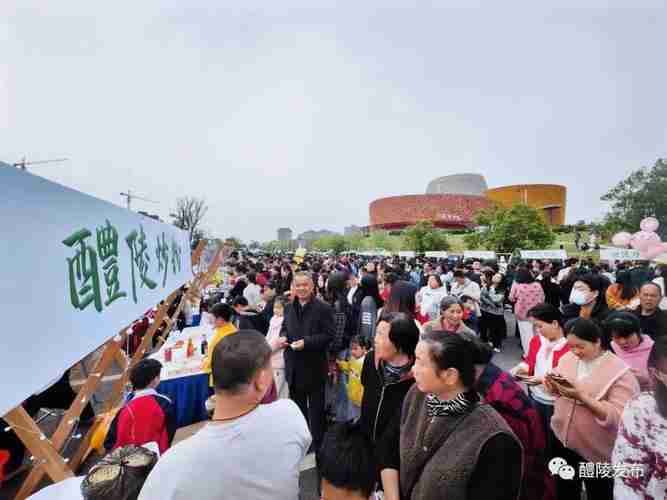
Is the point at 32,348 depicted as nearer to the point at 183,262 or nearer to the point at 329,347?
the point at 329,347

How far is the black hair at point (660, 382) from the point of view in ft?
4.24

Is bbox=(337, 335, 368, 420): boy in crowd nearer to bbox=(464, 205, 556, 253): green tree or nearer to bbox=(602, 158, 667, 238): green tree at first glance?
bbox=(464, 205, 556, 253): green tree

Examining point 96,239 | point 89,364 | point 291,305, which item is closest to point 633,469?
point 291,305

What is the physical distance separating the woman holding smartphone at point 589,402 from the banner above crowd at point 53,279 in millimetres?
2480

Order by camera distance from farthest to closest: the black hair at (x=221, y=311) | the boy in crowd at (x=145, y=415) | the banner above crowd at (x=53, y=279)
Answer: the black hair at (x=221, y=311) → the boy in crowd at (x=145, y=415) → the banner above crowd at (x=53, y=279)

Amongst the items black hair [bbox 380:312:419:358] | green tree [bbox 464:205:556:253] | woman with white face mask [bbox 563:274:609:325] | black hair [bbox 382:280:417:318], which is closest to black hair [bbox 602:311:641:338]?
woman with white face mask [bbox 563:274:609:325]

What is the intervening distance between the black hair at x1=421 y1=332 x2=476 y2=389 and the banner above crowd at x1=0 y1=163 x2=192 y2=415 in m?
1.68

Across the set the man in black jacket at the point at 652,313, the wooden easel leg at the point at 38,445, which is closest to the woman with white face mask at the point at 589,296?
the man in black jacket at the point at 652,313

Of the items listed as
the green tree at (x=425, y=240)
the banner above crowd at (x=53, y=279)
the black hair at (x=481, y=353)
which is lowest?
the green tree at (x=425, y=240)

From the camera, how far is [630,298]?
3.93 metres

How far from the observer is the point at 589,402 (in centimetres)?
161

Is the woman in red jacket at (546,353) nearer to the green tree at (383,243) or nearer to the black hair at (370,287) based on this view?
the black hair at (370,287)

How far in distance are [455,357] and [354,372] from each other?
75.4 inches

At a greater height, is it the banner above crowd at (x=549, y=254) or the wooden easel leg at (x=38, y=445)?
the wooden easel leg at (x=38, y=445)
